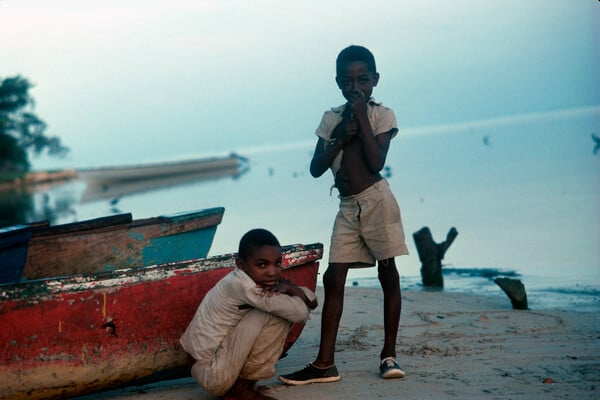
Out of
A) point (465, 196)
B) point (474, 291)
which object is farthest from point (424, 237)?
point (465, 196)

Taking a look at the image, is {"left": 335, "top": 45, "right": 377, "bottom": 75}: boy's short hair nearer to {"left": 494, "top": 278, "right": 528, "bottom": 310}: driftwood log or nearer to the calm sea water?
{"left": 494, "top": 278, "right": 528, "bottom": 310}: driftwood log

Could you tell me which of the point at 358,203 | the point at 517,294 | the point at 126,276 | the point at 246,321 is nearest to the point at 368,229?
the point at 358,203

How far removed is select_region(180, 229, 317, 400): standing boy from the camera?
3.63 m

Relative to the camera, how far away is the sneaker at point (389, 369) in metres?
4.16

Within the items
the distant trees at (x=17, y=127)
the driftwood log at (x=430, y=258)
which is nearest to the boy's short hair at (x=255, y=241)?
the driftwood log at (x=430, y=258)

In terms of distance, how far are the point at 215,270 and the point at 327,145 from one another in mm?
913

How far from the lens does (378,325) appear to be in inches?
238

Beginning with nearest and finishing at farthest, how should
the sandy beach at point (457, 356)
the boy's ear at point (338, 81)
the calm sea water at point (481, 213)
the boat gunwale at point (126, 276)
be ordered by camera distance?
1. the boat gunwale at point (126, 276)
2. the sandy beach at point (457, 356)
3. the boy's ear at point (338, 81)
4. the calm sea water at point (481, 213)

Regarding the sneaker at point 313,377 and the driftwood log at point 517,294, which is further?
the driftwood log at point 517,294

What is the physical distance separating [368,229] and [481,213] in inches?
464

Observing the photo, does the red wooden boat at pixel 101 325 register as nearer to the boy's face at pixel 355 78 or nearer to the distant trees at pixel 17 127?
the boy's face at pixel 355 78

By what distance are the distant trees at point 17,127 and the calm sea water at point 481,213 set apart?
1973 centimetres

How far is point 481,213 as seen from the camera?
51.1 feet

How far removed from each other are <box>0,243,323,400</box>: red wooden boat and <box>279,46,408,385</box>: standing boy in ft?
0.85
